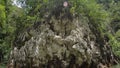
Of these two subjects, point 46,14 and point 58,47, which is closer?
point 58,47

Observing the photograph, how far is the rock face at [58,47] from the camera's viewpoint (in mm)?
16000

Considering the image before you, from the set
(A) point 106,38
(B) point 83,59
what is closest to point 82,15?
(B) point 83,59

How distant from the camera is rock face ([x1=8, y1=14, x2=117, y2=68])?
630 inches

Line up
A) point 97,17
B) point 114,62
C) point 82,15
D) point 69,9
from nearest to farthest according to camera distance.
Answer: point 69,9 → point 82,15 → point 97,17 → point 114,62

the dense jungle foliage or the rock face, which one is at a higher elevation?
the dense jungle foliage

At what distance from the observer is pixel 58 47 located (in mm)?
16125

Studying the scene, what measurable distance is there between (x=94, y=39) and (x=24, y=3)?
6.38m

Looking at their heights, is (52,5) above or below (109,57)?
above

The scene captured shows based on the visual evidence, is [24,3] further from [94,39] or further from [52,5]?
[94,39]

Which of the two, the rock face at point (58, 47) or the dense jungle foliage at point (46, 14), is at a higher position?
the dense jungle foliage at point (46, 14)

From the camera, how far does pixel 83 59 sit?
1602cm

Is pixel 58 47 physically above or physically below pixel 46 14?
below

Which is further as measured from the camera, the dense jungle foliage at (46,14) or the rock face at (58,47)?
the dense jungle foliage at (46,14)

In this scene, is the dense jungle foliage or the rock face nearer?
the rock face
